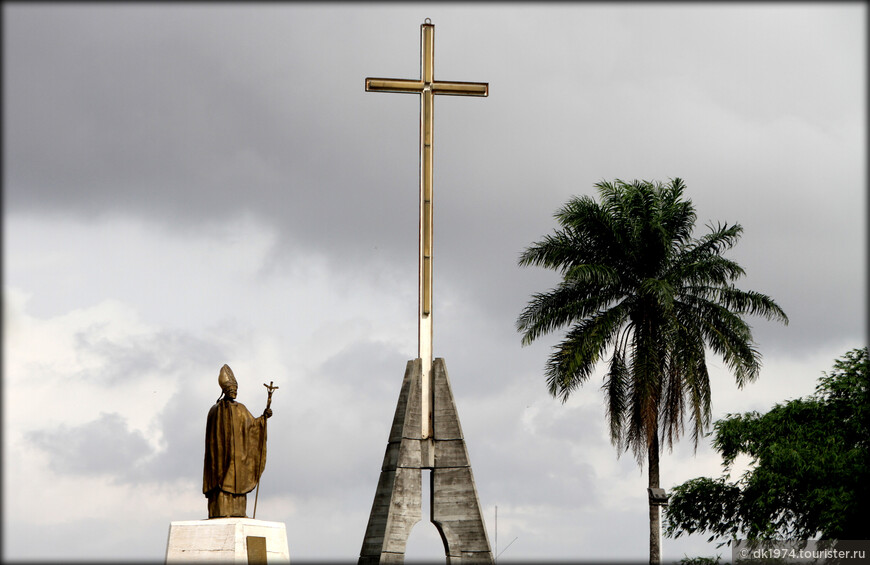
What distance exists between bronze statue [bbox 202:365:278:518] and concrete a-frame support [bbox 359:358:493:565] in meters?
3.22

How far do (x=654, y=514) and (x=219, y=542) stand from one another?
434 inches

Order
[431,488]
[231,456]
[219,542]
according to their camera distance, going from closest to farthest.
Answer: [219,542], [231,456], [431,488]

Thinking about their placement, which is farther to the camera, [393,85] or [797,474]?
[797,474]

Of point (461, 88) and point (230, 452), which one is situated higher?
point (461, 88)

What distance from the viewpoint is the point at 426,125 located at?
24.8m

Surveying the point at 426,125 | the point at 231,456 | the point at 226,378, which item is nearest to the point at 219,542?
the point at 231,456

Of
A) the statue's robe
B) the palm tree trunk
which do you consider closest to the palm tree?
the palm tree trunk

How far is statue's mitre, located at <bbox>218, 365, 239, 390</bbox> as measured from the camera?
21625 mm

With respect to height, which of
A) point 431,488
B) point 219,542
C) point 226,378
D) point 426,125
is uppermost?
point 426,125

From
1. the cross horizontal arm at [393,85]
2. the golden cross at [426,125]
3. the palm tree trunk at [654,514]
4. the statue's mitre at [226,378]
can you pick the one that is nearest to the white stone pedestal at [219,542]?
the statue's mitre at [226,378]

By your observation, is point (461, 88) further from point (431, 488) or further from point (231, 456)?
point (231, 456)

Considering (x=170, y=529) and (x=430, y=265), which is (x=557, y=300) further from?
(x=170, y=529)

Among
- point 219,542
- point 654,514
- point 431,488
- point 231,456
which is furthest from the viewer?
point 654,514

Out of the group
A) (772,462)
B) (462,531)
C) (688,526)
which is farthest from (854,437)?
(462,531)
